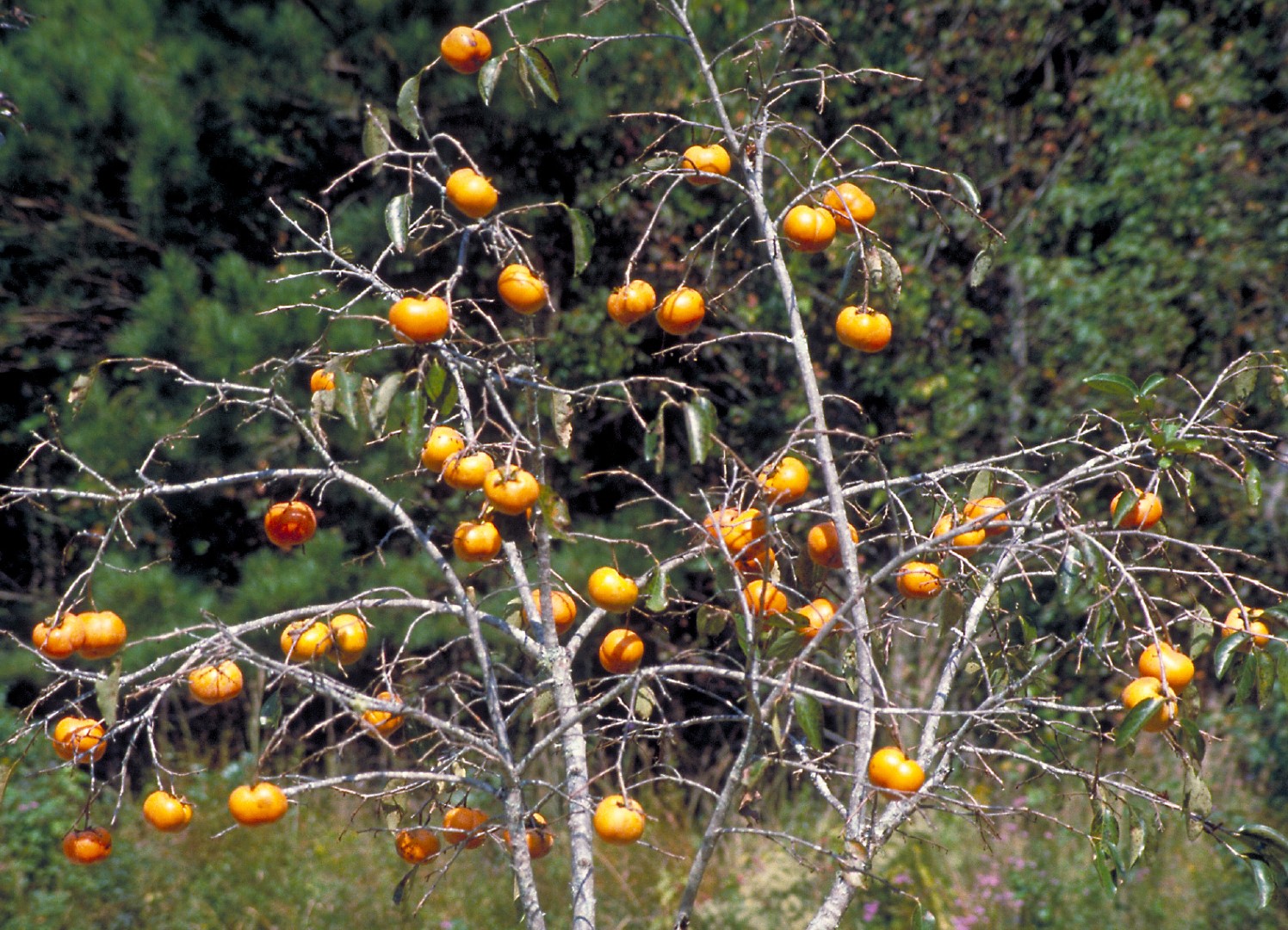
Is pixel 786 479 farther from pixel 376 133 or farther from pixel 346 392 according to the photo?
pixel 376 133

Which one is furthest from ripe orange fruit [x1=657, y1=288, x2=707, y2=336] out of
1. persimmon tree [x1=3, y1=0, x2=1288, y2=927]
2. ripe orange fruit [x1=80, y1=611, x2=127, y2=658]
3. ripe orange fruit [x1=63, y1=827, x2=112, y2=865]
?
ripe orange fruit [x1=63, y1=827, x2=112, y2=865]

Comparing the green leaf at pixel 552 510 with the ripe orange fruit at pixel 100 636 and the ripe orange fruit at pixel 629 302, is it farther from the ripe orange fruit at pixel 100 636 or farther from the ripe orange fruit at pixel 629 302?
the ripe orange fruit at pixel 100 636

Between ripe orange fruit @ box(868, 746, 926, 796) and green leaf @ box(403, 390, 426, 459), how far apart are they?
1.72ft

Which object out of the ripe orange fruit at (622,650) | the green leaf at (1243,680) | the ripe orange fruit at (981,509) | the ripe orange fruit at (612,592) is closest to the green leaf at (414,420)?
the ripe orange fruit at (612,592)

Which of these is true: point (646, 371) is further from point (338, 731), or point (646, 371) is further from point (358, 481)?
point (358, 481)

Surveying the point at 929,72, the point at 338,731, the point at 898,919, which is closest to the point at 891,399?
the point at 929,72

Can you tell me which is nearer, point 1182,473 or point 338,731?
point 1182,473

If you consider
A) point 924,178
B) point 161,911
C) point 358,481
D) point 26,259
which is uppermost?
point 358,481

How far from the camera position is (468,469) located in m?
1.06

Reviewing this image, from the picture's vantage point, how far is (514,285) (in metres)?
1.05

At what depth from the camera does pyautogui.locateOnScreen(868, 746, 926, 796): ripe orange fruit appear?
3.34 ft

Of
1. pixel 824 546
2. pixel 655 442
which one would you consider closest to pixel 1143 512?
pixel 824 546

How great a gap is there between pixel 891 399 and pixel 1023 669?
261 centimetres

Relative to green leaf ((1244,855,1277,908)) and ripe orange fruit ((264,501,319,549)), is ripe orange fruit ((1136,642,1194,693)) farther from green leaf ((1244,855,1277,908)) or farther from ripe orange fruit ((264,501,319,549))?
ripe orange fruit ((264,501,319,549))
